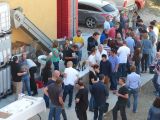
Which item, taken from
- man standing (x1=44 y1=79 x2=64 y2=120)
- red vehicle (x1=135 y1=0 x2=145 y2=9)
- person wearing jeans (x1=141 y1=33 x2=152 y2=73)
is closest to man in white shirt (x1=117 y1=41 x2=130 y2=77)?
person wearing jeans (x1=141 y1=33 x2=152 y2=73)

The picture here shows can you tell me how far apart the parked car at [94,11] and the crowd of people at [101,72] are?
4.41 m

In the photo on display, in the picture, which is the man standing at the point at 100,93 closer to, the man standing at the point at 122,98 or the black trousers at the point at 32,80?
the man standing at the point at 122,98

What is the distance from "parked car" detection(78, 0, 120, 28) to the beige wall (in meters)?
5.04

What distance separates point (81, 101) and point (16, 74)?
2929 mm

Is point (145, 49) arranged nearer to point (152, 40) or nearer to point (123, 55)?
point (152, 40)

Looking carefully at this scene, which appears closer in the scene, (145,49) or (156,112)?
(156,112)

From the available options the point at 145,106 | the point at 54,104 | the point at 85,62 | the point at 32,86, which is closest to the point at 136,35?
the point at 85,62

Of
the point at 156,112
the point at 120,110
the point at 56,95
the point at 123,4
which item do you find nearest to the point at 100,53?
the point at 120,110

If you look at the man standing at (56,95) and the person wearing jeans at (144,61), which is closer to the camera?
the man standing at (56,95)

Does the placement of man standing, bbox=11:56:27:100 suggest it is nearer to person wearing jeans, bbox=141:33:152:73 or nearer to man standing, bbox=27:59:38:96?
man standing, bbox=27:59:38:96

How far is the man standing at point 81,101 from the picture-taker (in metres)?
13.3

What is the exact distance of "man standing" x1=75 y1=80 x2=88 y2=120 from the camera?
13.3 m

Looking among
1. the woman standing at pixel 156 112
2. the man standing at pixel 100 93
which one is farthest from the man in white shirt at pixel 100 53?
the woman standing at pixel 156 112

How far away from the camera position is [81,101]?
13.4 meters
